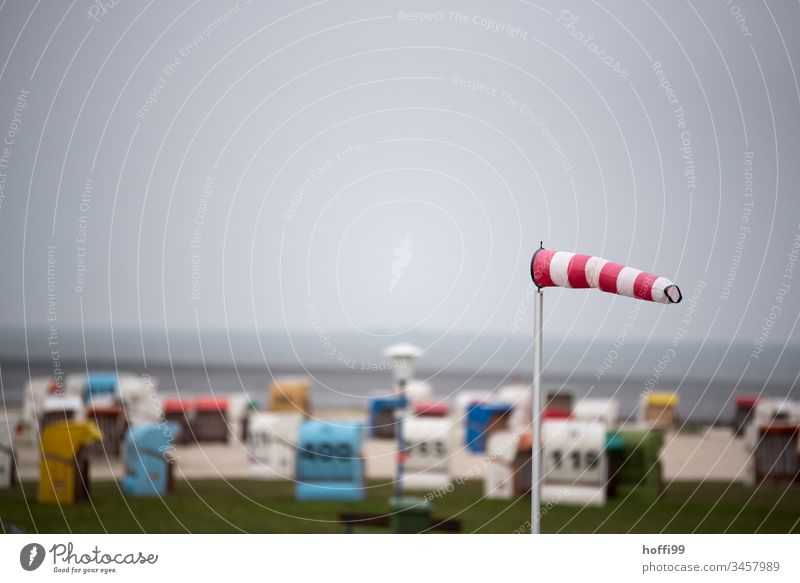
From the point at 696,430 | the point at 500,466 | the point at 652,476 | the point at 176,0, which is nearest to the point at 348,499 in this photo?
the point at 500,466

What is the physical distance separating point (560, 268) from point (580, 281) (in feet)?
0.48

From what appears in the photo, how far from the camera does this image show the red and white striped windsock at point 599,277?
20.4 ft

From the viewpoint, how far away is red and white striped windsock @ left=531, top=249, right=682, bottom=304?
20.4 feet

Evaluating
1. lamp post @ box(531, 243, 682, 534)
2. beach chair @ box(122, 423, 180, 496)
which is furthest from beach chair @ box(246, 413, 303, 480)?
lamp post @ box(531, 243, 682, 534)

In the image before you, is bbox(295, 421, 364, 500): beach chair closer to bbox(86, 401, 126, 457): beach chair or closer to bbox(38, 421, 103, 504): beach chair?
bbox(38, 421, 103, 504): beach chair

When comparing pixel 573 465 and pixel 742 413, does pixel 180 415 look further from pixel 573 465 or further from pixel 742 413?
pixel 742 413

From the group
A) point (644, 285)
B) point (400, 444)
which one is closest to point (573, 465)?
point (400, 444)

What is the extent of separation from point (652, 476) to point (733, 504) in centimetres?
107

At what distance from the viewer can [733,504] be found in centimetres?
1179
